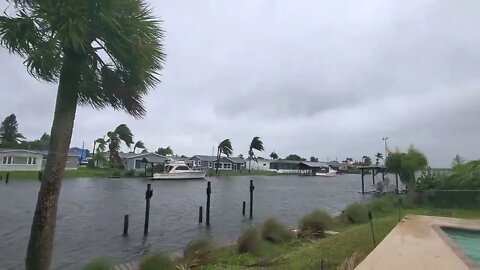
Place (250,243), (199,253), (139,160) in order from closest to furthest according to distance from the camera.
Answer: (199,253) < (250,243) < (139,160)

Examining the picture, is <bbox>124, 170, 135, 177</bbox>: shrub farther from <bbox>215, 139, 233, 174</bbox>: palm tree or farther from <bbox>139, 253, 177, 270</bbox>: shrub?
<bbox>139, 253, 177, 270</bbox>: shrub

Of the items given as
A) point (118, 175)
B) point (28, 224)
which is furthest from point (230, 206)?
point (118, 175)

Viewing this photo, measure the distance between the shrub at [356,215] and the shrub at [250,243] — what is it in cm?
697

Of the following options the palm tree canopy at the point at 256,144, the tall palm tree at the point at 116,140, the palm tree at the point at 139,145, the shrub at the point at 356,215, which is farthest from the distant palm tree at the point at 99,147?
the shrub at the point at 356,215

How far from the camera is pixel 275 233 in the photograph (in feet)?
42.5

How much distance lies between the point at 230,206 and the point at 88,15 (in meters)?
23.7

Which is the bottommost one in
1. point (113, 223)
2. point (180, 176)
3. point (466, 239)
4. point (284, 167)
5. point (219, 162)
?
point (113, 223)

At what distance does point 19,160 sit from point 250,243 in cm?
4849

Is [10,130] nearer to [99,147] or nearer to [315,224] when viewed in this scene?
[99,147]

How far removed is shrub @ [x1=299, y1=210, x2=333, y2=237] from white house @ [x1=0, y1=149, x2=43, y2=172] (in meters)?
45.9

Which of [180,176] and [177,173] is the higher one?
[177,173]

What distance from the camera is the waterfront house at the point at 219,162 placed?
3563 inches

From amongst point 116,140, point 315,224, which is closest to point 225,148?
point 116,140

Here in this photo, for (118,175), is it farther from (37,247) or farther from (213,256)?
(37,247)
